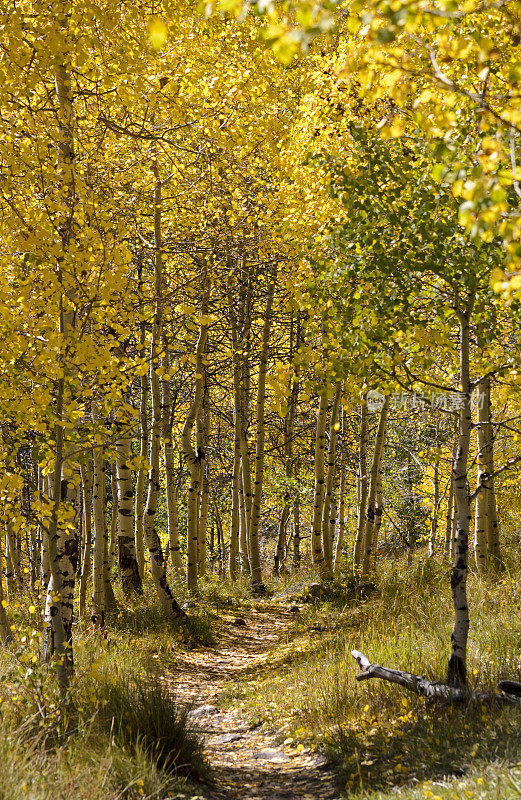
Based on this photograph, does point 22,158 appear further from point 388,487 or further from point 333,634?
point 388,487

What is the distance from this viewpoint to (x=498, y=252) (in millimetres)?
4461

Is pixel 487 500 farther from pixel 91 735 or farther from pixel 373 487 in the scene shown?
pixel 91 735

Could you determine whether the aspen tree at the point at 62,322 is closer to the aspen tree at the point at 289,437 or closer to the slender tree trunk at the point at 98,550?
the slender tree trunk at the point at 98,550

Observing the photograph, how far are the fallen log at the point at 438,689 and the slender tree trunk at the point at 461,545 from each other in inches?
4.2

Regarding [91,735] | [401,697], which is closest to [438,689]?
[401,697]

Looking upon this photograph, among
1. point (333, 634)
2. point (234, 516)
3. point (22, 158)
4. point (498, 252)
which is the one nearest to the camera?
point (498, 252)

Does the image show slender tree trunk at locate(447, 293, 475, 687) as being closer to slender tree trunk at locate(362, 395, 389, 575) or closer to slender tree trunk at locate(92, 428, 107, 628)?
slender tree trunk at locate(362, 395, 389, 575)

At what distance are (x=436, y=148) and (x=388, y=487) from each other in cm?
Result: 1604

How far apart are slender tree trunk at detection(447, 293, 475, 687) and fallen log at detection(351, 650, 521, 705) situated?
0.35 feet

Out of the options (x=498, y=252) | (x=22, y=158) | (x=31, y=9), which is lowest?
(x=498, y=252)

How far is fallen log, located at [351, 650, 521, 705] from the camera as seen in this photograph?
4645 millimetres

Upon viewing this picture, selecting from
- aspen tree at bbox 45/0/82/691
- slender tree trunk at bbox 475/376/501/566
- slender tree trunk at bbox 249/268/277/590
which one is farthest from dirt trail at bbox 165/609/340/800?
slender tree trunk at bbox 475/376/501/566

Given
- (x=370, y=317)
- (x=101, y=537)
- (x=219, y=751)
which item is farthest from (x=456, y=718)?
(x=101, y=537)

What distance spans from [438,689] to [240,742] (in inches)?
73.4
